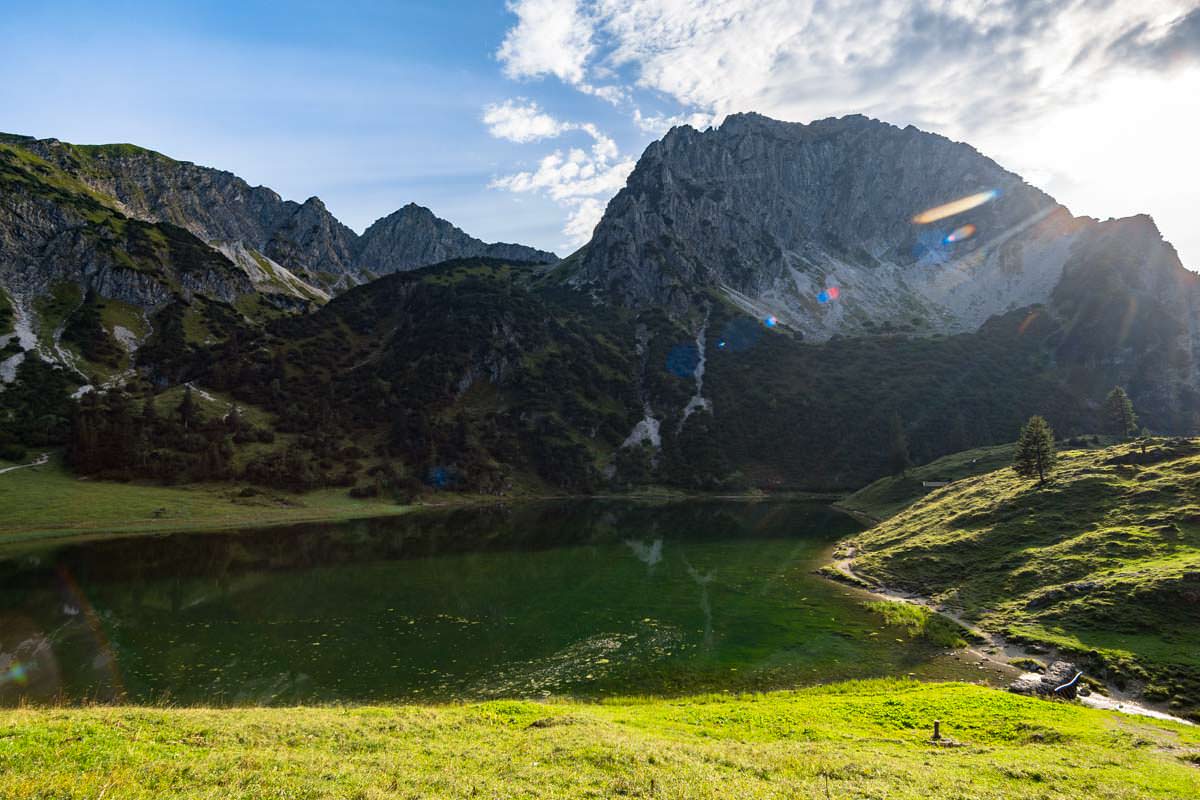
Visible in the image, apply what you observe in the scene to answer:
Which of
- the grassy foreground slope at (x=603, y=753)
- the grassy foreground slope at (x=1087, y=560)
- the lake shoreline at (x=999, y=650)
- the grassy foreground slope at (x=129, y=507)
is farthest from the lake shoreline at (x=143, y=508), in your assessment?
the grassy foreground slope at (x=1087, y=560)

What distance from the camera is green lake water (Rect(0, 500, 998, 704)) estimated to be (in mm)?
36375

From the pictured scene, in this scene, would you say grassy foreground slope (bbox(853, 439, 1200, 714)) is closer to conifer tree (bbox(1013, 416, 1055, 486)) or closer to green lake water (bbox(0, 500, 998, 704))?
conifer tree (bbox(1013, 416, 1055, 486))

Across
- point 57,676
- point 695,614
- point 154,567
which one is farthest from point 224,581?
point 695,614

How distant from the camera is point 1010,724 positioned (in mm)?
26812

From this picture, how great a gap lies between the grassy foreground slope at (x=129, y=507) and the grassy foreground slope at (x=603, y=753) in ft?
309

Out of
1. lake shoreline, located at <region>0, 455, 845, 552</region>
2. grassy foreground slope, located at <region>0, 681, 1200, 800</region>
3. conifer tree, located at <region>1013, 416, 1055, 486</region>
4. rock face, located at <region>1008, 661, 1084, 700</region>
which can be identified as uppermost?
conifer tree, located at <region>1013, 416, 1055, 486</region>

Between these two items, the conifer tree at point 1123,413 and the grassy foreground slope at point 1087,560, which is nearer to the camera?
the grassy foreground slope at point 1087,560

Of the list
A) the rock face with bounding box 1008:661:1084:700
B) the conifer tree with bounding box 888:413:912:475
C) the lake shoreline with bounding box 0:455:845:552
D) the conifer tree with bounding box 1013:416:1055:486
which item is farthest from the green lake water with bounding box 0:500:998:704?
the conifer tree with bounding box 888:413:912:475

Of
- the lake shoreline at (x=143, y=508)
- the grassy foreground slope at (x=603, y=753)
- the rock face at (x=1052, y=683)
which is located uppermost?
the grassy foreground slope at (x=603, y=753)

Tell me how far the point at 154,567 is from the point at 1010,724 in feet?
292

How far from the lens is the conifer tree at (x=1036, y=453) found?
7012cm

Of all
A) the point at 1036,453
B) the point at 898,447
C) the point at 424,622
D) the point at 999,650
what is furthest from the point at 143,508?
the point at 898,447

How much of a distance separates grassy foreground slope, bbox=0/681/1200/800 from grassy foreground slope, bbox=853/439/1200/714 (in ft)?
37.1

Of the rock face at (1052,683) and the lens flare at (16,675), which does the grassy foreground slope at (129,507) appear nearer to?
the lens flare at (16,675)
